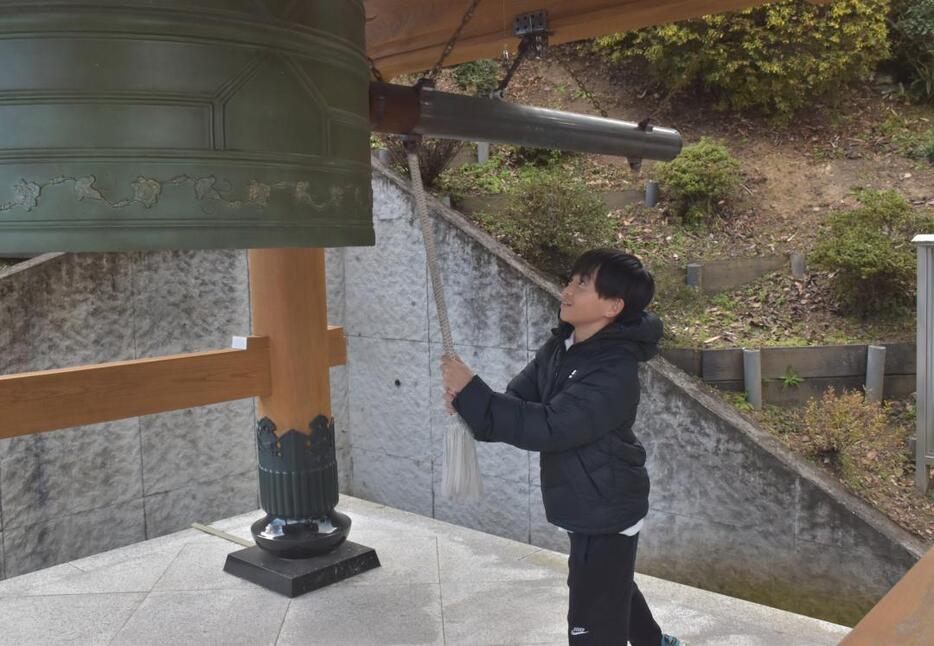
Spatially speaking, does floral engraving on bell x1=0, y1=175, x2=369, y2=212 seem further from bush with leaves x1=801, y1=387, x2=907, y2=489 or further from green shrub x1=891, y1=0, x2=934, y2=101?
green shrub x1=891, y1=0, x2=934, y2=101

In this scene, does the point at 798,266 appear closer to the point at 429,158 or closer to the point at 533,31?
the point at 429,158

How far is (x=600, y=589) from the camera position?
2330 mm

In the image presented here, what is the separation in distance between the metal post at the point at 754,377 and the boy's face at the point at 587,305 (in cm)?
289

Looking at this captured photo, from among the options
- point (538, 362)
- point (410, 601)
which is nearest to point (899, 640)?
point (538, 362)

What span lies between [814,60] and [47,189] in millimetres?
7358

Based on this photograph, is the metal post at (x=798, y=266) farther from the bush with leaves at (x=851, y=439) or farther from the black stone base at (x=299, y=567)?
the black stone base at (x=299, y=567)

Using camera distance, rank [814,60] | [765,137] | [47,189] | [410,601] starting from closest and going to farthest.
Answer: [47,189]
[410,601]
[814,60]
[765,137]

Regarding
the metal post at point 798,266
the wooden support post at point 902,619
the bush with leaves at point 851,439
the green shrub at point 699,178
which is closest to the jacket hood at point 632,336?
the wooden support post at point 902,619

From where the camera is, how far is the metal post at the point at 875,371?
4945 mm

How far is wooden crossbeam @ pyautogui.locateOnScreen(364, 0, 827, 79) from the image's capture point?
9.75 feet

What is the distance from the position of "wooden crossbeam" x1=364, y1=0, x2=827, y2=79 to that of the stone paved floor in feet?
8.17

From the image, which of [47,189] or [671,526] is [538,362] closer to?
[47,189]

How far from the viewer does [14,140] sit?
1.23 metres

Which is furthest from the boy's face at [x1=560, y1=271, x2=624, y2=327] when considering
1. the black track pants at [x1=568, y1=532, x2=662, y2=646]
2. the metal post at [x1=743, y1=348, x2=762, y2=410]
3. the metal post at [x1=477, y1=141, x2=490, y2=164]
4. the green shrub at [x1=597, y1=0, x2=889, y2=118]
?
the green shrub at [x1=597, y1=0, x2=889, y2=118]
